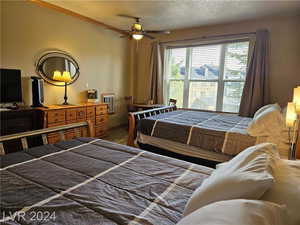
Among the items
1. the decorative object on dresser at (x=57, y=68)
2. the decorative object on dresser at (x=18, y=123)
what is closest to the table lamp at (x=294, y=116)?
the decorative object on dresser at (x=18, y=123)

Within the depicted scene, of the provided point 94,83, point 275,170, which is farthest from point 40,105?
point 275,170

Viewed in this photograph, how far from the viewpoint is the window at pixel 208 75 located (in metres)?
4.00

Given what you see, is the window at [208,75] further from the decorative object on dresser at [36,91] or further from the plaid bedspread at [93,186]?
the plaid bedspread at [93,186]

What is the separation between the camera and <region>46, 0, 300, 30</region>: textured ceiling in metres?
2.97

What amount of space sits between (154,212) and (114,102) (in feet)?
13.9

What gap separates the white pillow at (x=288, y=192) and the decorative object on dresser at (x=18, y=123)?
3.00 meters

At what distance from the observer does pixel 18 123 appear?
2.65 m

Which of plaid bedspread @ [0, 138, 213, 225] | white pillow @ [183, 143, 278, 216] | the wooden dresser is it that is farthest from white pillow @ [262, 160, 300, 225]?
the wooden dresser

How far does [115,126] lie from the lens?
4930 mm

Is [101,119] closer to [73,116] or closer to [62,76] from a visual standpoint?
[73,116]

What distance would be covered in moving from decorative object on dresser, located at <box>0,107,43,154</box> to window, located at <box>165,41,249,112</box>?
315cm

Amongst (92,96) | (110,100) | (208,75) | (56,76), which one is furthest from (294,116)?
(110,100)

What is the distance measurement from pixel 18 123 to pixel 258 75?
429 cm

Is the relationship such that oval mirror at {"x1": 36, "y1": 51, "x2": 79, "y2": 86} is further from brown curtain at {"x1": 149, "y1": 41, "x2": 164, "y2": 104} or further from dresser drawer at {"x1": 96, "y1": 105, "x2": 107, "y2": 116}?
brown curtain at {"x1": 149, "y1": 41, "x2": 164, "y2": 104}
